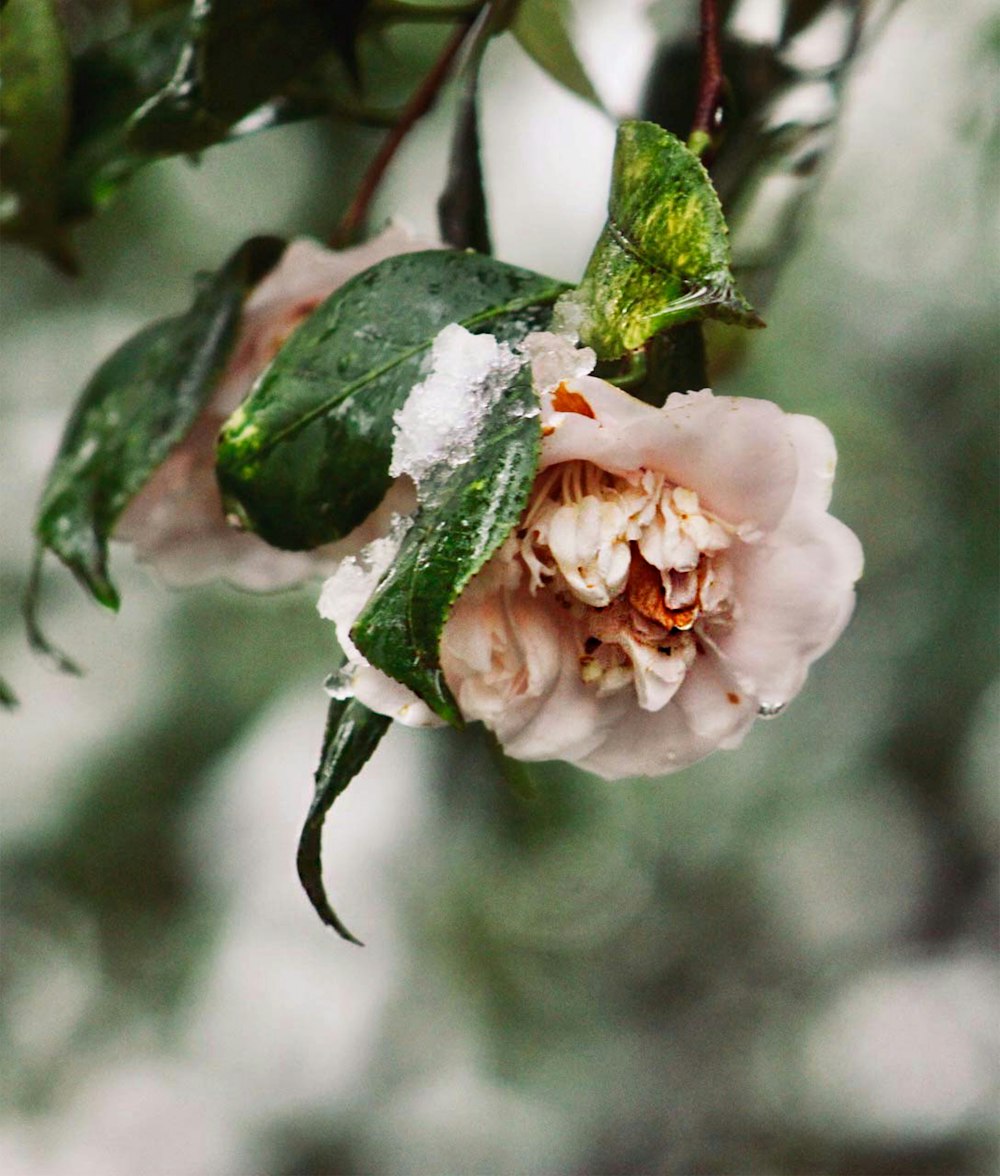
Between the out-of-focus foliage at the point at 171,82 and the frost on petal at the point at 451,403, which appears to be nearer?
the frost on petal at the point at 451,403

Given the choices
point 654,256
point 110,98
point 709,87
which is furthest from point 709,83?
point 110,98

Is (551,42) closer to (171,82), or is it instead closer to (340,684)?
(171,82)

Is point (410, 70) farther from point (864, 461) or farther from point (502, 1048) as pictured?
point (502, 1048)

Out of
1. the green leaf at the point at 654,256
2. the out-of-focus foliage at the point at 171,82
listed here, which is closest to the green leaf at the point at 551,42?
the out-of-focus foliage at the point at 171,82

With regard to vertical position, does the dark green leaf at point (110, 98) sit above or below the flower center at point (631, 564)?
above

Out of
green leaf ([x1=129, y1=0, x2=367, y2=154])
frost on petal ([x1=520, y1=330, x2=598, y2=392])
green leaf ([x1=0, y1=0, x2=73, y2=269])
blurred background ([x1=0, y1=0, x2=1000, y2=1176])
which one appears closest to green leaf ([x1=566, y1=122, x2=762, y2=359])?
frost on petal ([x1=520, y1=330, x2=598, y2=392])

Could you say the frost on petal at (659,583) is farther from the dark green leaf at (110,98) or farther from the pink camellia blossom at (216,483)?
the dark green leaf at (110,98)
